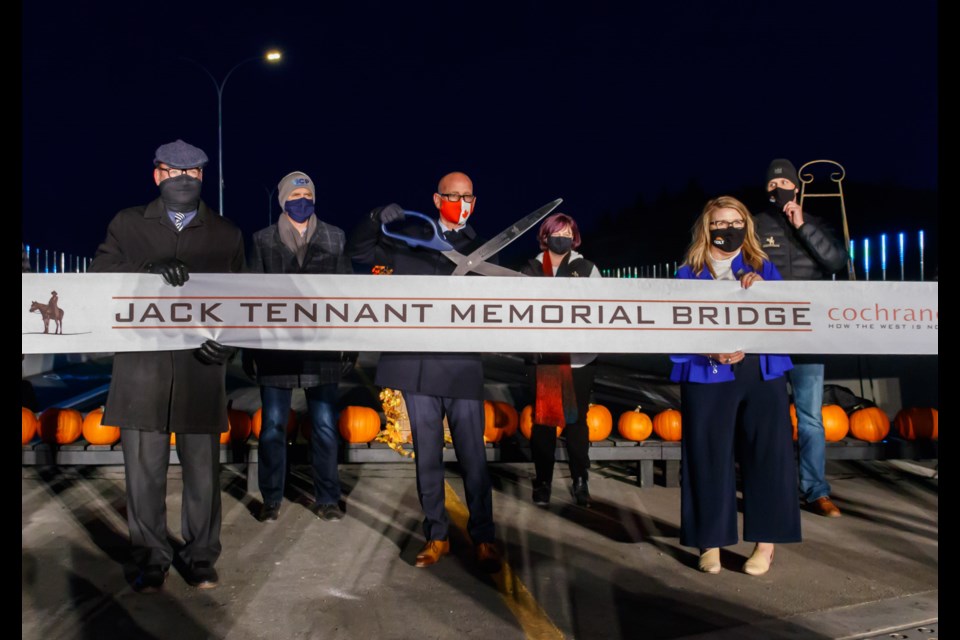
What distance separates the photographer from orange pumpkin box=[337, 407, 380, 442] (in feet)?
22.5

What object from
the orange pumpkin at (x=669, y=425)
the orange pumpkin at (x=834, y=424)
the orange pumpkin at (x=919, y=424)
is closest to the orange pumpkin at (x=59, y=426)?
the orange pumpkin at (x=669, y=425)

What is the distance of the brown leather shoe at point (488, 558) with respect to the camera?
16.0ft

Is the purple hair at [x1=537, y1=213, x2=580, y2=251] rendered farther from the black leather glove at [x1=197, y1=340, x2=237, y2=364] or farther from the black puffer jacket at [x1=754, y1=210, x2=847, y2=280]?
the black leather glove at [x1=197, y1=340, x2=237, y2=364]

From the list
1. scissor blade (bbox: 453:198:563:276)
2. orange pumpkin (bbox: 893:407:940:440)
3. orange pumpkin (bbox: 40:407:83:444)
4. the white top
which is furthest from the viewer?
orange pumpkin (bbox: 893:407:940:440)

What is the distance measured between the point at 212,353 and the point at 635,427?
3.64 meters

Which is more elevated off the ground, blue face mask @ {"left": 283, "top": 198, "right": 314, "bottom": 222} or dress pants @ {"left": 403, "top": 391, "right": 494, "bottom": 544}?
blue face mask @ {"left": 283, "top": 198, "right": 314, "bottom": 222}

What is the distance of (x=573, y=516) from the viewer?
239 inches

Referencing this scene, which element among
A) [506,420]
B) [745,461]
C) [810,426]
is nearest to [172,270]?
[745,461]

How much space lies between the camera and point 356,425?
22.5ft

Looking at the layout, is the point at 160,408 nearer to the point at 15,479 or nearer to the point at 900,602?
the point at 15,479

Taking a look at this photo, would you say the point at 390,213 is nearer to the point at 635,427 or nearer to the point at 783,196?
the point at 783,196

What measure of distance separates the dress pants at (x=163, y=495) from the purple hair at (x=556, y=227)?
8.52 feet

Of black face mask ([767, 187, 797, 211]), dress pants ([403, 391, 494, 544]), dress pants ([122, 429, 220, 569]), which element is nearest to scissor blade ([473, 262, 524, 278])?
dress pants ([403, 391, 494, 544])

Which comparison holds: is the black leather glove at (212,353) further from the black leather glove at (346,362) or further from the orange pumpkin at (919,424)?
the orange pumpkin at (919,424)
